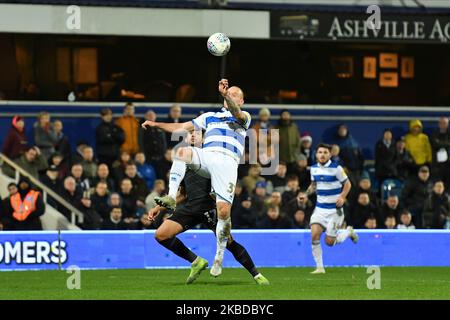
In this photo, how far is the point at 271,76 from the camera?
26969 millimetres

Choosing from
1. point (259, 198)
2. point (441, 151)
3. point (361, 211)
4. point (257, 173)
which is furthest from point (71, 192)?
point (441, 151)

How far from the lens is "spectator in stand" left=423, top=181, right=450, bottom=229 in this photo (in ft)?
77.3

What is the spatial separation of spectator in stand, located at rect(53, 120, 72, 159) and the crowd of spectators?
0.02 meters

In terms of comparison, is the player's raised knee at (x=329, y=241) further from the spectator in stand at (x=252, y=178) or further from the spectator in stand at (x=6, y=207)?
the spectator in stand at (x=6, y=207)

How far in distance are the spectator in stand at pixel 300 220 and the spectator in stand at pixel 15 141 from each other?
476 cm

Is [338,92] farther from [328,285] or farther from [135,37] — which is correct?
[328,285]

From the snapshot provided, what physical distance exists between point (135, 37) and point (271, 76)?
2.86 meters

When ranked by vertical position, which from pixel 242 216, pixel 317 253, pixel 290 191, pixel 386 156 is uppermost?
pixel 386 156

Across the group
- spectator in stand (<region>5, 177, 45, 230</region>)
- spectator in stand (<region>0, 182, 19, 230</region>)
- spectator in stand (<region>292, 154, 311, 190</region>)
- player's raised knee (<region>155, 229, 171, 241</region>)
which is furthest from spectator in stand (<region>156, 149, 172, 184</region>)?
player's raised knee (<region>155, 229, 171, 241</region>)

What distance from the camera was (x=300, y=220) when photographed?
22.5m

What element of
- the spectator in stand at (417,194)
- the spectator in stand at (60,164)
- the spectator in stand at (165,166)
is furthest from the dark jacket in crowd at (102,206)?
the spectator in stand at (417,194)

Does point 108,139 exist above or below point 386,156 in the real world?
above

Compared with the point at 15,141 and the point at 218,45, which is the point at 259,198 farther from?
the point at 218,45

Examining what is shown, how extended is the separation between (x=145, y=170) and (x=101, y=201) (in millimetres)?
1591
